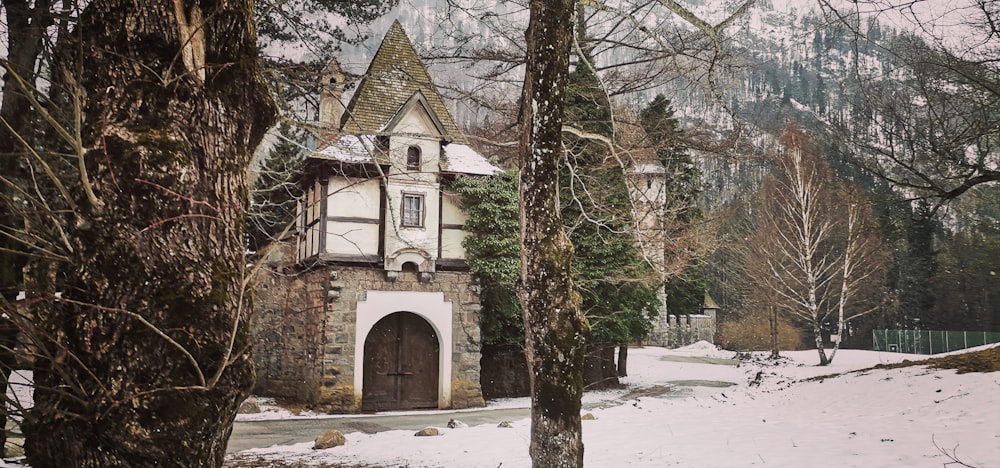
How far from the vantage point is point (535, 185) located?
204 inches

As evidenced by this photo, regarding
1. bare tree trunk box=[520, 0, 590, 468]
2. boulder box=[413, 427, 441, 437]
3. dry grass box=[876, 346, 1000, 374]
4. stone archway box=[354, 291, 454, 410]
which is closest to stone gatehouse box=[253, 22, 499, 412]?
stone archway box=[354, 291, 454, 410]

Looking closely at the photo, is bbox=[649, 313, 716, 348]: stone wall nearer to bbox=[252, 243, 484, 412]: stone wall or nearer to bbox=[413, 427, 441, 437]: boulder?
bbox=[252, 243, 484, 412]: stone wall

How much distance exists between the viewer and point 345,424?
40.3 feet

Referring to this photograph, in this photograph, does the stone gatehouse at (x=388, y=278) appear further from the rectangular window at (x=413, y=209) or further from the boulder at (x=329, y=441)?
the boulder at (x=329, y=441)

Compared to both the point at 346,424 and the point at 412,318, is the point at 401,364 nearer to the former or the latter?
the point at 412,318

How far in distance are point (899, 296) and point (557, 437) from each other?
32348mm

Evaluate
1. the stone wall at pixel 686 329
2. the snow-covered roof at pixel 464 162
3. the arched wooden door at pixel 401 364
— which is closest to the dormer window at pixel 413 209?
the snow-covered roof at pixel 464 162

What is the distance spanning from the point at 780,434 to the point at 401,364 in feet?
30.8

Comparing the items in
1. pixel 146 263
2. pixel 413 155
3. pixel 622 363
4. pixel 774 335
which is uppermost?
pixel 413 155

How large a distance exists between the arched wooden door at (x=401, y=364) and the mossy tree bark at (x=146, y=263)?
1307 centimetres

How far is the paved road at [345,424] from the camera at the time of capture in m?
10.5

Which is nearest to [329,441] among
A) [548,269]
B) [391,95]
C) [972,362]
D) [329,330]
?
[329,330]

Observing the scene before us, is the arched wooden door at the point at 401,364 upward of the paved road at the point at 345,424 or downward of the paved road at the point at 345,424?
upward

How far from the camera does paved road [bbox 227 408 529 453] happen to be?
413 inches
